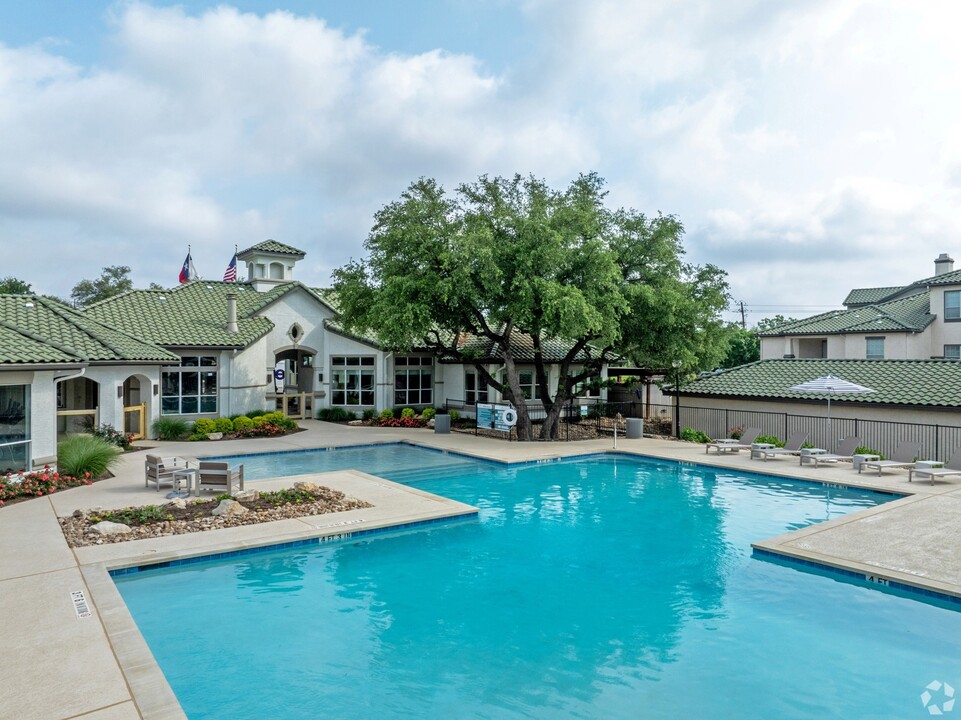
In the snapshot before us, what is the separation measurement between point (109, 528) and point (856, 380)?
975 inches

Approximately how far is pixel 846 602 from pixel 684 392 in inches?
758

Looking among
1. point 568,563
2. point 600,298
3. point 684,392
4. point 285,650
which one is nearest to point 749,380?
point 684,392

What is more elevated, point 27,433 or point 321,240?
point 321,240

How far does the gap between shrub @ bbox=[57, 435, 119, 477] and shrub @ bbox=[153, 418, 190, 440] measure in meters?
7.96

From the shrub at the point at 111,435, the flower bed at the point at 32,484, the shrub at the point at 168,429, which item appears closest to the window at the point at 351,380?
the shrub at the point at 168,429

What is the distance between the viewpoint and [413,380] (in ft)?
117

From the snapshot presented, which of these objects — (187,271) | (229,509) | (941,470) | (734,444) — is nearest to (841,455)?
(734,444)

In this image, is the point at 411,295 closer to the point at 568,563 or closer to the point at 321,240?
the point at 321,240

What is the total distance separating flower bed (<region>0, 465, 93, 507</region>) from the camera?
1414 centimetres

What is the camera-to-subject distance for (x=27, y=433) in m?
15.4

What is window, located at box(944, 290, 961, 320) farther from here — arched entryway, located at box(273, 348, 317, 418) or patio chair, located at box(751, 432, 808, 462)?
arched entryway, located at box(273, 348, 317, 418)

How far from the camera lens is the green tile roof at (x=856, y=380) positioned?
2183 cm

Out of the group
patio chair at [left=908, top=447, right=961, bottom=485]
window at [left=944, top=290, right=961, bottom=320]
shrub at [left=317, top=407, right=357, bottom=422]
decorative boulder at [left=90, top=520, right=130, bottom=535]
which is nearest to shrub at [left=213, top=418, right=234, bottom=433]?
shrub at [left=317, top=407, right=357, bottom=422]

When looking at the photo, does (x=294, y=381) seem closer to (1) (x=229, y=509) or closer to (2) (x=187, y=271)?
(2) (x=187, y=271)
